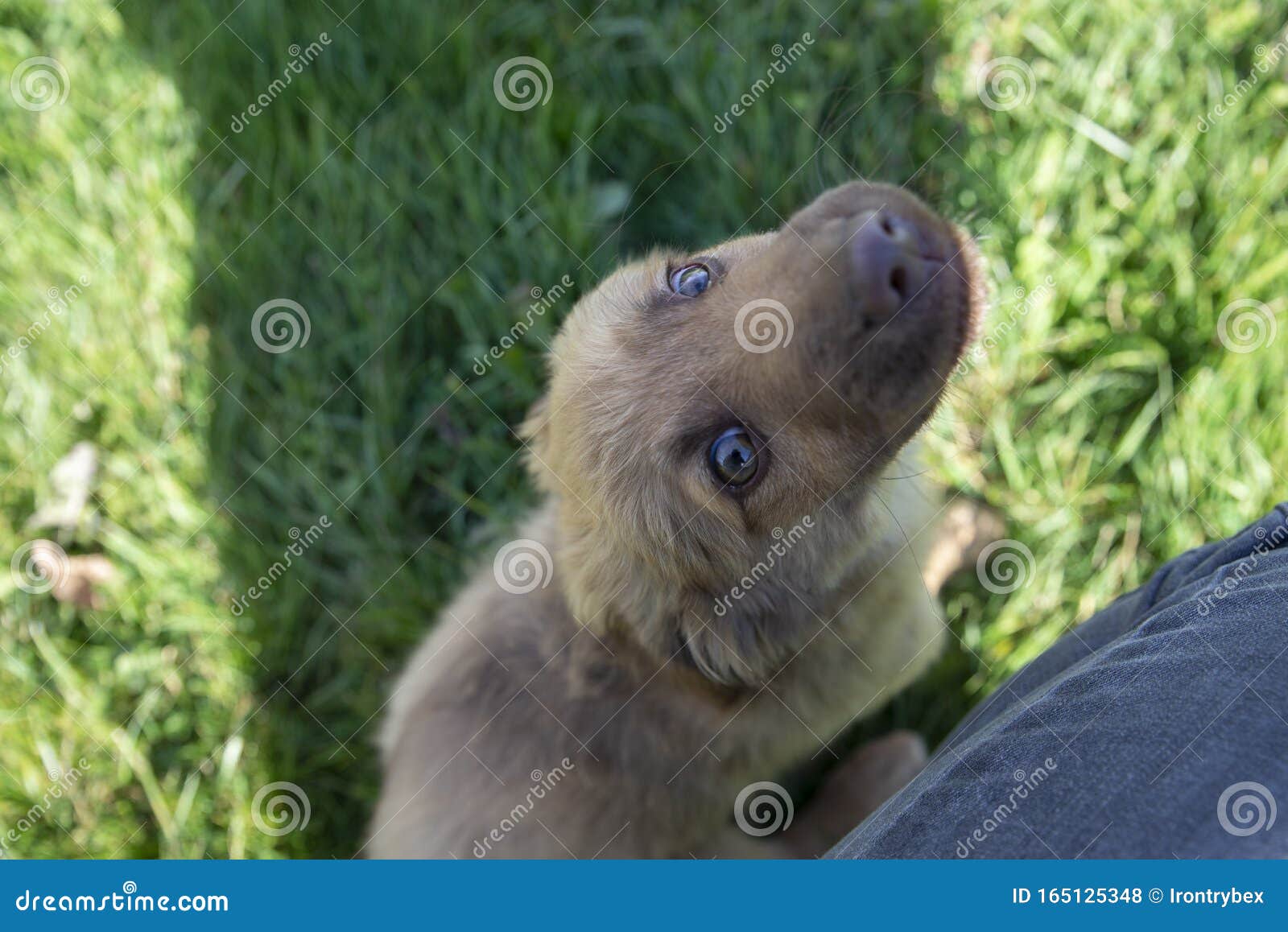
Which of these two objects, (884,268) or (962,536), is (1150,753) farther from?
(962,536)

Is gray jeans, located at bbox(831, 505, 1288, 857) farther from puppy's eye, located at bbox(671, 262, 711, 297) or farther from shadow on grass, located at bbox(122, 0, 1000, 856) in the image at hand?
shadow on grass, located at bbox(122, 0, 1000, 856)

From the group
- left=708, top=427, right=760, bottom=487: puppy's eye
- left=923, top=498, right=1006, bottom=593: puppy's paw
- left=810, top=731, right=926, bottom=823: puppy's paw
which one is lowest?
left=810, top=731, right=926, bottom=823: puppy's paw

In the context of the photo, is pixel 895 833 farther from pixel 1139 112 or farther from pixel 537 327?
pixel 1139 112

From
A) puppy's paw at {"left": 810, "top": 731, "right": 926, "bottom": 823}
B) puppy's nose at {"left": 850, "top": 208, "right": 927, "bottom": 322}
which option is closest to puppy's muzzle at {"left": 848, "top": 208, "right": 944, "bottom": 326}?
puppy's nose at {"left": 850, "top": 208, "right": 927, "bottom": 322}

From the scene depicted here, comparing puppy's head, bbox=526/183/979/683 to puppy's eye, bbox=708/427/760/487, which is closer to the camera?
puppy's head, bbox=526/183/979/683

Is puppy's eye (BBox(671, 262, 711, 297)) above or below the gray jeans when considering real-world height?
above

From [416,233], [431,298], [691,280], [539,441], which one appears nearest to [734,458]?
[691,280]

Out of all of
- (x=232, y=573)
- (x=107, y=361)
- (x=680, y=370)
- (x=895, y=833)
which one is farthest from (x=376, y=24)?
(x=895, y=833)

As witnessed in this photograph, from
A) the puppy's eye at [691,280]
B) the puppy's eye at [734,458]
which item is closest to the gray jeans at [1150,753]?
the puppy's eye at [734,458]
